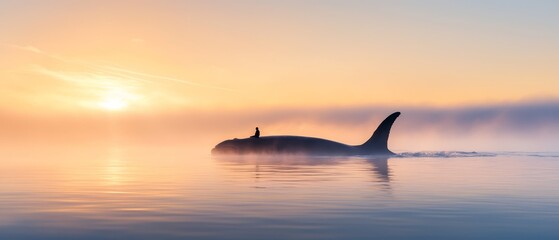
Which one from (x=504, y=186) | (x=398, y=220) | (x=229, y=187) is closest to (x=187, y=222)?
(x=398, y=220)

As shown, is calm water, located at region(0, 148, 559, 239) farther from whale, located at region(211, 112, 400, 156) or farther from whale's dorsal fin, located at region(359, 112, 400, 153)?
whale's dorsal fin, located at region(359, 112, 400, 153)

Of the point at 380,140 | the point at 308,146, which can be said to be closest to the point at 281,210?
the point at 308,146

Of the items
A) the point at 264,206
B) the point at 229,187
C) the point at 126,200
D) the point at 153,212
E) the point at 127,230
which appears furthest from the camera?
the point at 229,187

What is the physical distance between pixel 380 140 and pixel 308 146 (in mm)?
10380

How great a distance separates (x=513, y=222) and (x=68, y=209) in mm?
14110

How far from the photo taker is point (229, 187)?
2983 centimetres

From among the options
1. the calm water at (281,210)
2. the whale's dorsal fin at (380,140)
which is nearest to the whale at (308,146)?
the whale's dorsal fin at (380,140)

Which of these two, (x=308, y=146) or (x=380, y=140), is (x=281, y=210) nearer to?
(x=308, y=146)

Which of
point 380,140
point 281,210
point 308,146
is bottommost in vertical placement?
point 281,210

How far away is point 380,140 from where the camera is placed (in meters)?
87.3

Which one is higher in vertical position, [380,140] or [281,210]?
[380,140]

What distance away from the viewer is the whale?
8488 centimetres

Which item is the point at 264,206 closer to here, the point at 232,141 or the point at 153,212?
the point at 153,212

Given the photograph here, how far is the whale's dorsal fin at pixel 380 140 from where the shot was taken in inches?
3420
